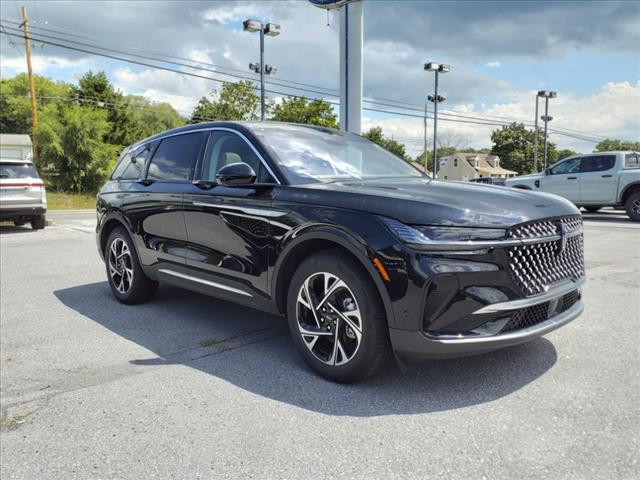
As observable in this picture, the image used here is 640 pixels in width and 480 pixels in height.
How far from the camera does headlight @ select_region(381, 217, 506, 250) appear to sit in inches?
113

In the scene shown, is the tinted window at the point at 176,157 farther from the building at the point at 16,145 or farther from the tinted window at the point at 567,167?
the building at the point at 16,145

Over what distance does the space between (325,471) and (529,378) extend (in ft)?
5.37

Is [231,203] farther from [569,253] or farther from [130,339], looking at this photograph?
[569,253]

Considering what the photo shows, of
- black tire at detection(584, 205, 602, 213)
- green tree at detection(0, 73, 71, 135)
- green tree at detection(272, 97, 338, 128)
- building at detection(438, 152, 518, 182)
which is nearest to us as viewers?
black tire at detection(584, 205, 602, 213)

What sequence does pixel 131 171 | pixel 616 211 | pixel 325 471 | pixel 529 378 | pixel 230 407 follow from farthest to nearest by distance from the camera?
1. pixel 616 211
2. pixel 131 171
3. pixel 529 378
4. pixel 230 407
5. pixel 325 471

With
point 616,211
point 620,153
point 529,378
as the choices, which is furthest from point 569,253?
point 616,211

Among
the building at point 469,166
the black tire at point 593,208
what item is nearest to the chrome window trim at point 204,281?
the black tire at point 593,208

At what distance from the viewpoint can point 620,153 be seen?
47.9ft

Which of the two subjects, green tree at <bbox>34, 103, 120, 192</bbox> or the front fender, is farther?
green tree at <bbox>34, 103, 120, 192</bbox>

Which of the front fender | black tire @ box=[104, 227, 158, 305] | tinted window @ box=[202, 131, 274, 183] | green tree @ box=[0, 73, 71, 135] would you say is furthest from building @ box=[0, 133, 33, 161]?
the front fender

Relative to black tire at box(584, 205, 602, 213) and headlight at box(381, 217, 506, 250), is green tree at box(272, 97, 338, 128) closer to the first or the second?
black tire at box(584, 205, 602, 213)

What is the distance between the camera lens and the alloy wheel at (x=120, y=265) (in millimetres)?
5594

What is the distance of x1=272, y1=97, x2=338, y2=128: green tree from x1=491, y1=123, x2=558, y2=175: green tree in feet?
A: 146

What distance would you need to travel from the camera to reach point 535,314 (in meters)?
3.14
